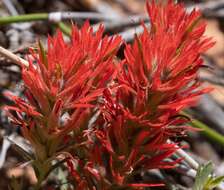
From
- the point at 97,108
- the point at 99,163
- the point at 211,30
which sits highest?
the point at 211,30

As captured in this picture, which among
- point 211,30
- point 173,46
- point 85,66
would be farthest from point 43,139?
point 211,30

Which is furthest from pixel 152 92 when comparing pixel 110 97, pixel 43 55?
pixel 43 55

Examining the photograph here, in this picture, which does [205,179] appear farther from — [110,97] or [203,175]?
[110,97]

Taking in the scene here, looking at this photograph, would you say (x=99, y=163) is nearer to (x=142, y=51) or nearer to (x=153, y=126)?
(x=153, y=126)

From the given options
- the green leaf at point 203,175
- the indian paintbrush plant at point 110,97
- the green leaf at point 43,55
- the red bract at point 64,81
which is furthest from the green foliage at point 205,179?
the green leaf at point 43,55

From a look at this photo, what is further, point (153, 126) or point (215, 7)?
point (215, 7)

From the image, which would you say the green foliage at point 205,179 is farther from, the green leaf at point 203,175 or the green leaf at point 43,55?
the green leaf at point 43,55

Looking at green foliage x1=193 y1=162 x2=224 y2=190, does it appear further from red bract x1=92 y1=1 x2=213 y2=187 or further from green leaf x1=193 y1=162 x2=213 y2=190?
red bract x1=92 y1=1 x2=213 y2=187
